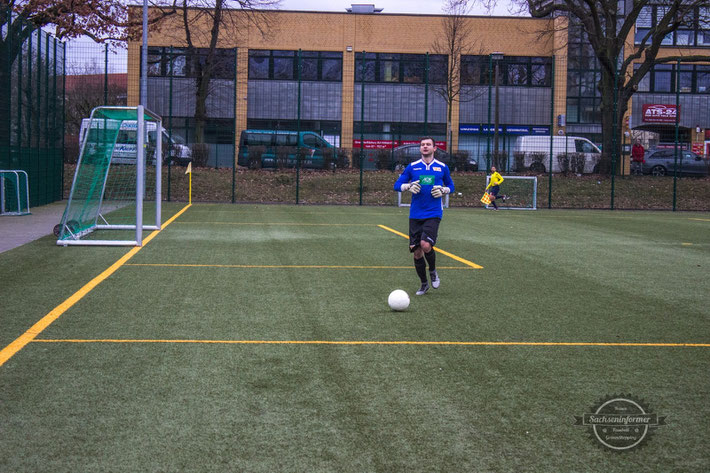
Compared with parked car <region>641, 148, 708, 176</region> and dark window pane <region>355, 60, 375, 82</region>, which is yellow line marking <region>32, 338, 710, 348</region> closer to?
parked car <region>641, 148, 708, 176</region>

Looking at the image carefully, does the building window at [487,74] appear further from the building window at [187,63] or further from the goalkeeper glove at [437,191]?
the goalkeeper glove at [437,191]

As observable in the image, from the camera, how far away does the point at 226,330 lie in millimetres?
7168

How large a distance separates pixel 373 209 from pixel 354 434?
22.8 metres

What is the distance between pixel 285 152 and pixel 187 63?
5550mm

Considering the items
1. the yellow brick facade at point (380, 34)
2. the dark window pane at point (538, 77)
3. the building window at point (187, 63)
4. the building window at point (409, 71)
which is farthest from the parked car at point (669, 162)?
the building window at point (187, 63)

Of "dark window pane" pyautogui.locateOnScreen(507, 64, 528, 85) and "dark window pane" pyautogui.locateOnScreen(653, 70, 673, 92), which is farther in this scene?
"dark window pane" pyautogui.locateOnScreen(653, 70, 673, 92)

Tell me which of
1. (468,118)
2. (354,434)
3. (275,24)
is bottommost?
(354,434)

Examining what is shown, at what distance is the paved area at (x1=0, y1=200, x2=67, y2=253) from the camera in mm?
14336

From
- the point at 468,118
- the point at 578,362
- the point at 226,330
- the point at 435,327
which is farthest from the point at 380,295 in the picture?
the point at 468,118

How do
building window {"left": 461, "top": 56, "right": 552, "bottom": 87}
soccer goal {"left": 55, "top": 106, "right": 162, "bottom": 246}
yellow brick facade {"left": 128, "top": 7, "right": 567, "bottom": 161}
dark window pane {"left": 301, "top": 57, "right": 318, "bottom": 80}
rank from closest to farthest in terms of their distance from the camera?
1. soccer goal {"left": 55, "top": 106, "right": 162, "bottom": 246}
2. building window {"left": 461, "top": 56, "right": 552, "bottom": 87}
3. dark window pane {"left": 301, "top": 57, "right": 318, "bottom": 80}
4. yellow brick facade {"left": 128, "top": 7, "right": 567, "bottom": 161}

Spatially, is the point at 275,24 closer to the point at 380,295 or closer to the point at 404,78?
the point at 404,78

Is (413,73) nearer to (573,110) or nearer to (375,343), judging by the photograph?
(573,110)

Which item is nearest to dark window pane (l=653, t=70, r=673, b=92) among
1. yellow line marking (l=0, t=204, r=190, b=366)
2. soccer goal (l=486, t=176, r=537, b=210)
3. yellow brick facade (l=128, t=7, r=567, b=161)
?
yellow brick facade (l=128, t=7, r=567, b=161)

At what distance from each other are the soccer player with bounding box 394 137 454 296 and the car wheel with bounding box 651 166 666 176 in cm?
3204
